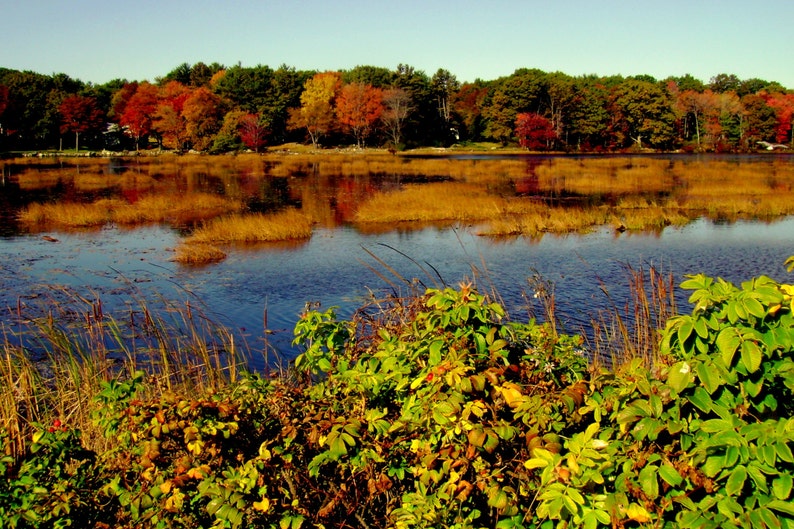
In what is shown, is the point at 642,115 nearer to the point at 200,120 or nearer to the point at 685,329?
the point at 200,120

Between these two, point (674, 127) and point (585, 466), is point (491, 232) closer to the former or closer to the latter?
point (585, 466)

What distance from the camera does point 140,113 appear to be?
96.9m

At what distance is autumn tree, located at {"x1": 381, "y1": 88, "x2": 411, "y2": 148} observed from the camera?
96188mm

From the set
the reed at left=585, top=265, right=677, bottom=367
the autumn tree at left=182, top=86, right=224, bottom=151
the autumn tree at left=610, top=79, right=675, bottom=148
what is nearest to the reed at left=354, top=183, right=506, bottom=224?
the reed at left=585, top=265, right=677, bottom=367

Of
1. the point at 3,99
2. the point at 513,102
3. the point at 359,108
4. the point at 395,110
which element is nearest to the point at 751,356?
the point at 395,110

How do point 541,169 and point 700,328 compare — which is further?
point 541,169

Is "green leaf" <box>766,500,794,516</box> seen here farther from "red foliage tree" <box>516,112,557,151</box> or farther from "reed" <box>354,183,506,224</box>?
"red foliage tree" <box>516,112,557,151</box>

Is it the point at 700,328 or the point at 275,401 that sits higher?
the point at 700,328

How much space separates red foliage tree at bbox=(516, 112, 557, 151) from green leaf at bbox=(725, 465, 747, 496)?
99297mm

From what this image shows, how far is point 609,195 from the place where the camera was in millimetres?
37281

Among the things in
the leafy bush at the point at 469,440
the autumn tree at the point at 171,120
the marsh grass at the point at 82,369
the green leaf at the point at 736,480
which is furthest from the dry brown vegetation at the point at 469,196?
the autumn tree at the point at 171,120

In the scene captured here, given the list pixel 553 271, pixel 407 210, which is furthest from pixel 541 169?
pixel 553 271

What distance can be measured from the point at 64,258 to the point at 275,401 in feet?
60.2

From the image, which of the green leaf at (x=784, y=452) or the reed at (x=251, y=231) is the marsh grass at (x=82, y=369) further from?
the reed at (x=251, y=231)
